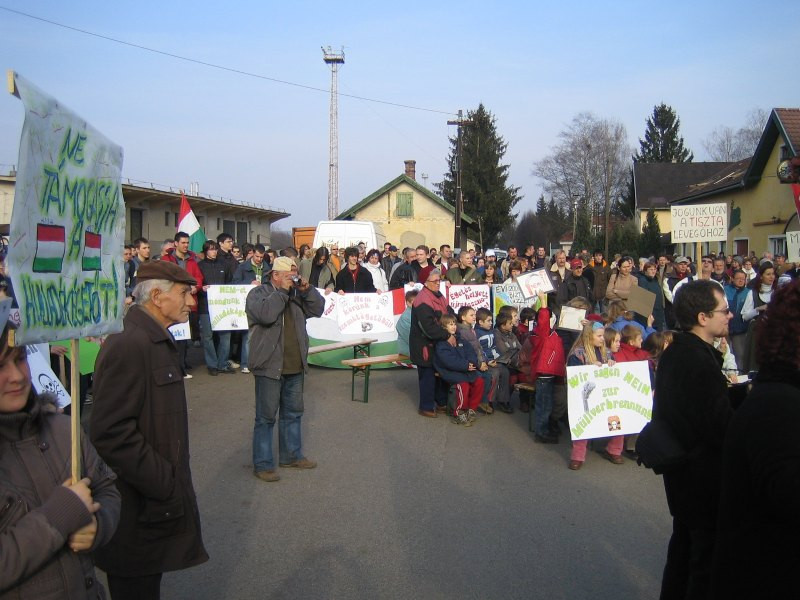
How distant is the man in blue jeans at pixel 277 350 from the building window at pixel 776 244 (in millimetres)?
24422

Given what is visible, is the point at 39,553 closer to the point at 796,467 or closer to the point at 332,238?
the point at 796,467

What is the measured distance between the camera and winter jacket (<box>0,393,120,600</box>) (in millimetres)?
2289

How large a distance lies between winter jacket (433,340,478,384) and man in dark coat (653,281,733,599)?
5.95 meters

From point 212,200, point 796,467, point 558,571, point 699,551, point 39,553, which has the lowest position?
point 558,571

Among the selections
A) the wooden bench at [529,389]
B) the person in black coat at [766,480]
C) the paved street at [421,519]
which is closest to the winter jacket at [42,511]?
the person in black coat at [766,480]

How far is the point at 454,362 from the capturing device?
9.80 m

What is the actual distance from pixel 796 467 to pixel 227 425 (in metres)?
7.81

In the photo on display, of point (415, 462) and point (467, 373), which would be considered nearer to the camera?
point (415, 462)

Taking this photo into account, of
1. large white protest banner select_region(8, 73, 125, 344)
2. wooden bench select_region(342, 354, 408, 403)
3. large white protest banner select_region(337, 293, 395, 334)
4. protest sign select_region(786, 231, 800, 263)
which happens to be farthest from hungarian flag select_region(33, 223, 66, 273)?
protest sign select_region(786, 231, 800, 263)

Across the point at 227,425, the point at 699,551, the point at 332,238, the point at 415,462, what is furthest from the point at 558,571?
the point at 332,238

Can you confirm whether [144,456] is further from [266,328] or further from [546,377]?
[546,377]

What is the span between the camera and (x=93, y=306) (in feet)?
9.64

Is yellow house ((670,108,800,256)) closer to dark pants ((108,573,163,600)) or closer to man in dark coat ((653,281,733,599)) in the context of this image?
man in dark coat ((653,281,733,599))

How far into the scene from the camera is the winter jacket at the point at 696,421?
3.49 m
